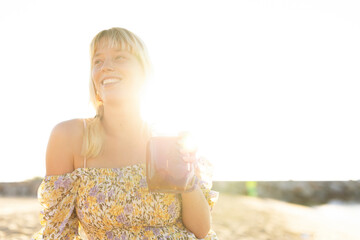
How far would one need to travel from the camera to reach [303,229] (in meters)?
5.41

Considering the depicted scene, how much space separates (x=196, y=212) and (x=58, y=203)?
2.17 ft

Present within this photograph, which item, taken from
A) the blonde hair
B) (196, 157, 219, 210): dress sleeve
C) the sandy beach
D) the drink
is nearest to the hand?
the drink

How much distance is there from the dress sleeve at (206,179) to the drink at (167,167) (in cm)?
52

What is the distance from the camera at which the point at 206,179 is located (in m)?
1.93

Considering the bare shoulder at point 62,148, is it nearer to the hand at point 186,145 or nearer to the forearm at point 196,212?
the forearm at point 196,212

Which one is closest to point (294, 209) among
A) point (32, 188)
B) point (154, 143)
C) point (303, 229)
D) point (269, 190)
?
point (269, 190)

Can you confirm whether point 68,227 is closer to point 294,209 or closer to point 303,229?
point 303,229

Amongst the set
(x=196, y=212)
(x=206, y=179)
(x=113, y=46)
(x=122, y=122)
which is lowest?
(x=196, y=212)

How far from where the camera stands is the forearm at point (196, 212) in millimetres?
1703

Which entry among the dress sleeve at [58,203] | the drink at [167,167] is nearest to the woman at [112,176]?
the dress sleeve at [58,203]

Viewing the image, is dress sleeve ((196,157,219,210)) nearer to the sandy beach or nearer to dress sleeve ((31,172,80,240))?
dress sleeve ((31,172,80,240))

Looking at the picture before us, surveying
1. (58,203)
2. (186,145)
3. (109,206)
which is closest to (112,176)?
(109,206)

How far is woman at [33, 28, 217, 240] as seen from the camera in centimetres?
166

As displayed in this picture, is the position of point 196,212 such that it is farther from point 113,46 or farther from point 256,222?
point 256,222
